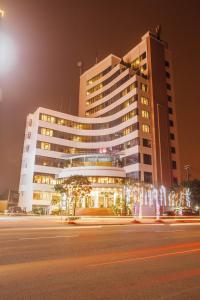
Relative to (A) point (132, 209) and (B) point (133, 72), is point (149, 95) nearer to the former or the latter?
(B) point (133, 72)

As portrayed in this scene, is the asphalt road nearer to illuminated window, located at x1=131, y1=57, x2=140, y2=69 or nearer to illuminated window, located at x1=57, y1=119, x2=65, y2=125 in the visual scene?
illuminated window, located at x1=57, y1=119, x2=65, y2=125

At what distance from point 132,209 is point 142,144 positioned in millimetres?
20901

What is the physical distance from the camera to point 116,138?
7856cm

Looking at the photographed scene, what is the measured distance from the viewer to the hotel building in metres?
66.9

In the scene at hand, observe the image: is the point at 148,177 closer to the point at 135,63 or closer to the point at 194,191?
the point at 194,191

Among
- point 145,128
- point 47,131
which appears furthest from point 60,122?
point 145,128

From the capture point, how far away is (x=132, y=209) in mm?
54375

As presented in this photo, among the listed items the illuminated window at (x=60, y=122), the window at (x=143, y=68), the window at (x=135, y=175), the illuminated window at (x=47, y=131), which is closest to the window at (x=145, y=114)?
the window at (x=143, y=68)

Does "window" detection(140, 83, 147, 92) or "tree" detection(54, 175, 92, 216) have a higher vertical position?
"window" detection(140, 83, 147, 92)

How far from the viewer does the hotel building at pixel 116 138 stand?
219 ft

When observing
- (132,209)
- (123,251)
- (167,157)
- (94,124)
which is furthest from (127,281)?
(94,124)

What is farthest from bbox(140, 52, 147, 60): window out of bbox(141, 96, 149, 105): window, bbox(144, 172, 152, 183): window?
bbox(144, 172, 152, 183): window

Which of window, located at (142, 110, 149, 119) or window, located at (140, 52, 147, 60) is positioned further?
window, located at (140, 52, 147, 60)

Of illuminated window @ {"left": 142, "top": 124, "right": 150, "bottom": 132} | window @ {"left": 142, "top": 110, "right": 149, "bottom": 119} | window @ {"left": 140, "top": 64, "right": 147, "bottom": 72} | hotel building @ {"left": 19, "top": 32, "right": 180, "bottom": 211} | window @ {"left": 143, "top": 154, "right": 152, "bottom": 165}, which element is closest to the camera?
hotel building @ {"left": 19, "top": 32, "right": 180, "bottom": 211}
